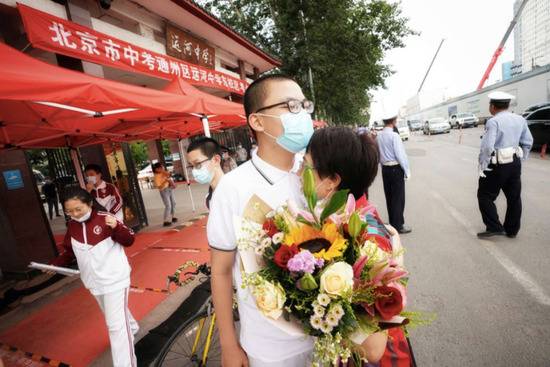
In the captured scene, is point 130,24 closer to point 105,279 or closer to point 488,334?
point 105,279

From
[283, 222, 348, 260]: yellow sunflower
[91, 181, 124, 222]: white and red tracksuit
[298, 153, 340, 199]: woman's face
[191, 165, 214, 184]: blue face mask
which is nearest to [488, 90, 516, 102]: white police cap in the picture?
[298, 153, 340, 199]: woman's face

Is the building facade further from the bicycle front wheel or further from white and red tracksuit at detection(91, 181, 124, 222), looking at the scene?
the bicycle front wheel

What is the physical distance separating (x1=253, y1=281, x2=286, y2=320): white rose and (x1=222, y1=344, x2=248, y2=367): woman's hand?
0.49 metres

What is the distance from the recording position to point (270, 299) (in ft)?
2.98

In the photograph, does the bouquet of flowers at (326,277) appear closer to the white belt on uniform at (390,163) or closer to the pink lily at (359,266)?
the pink lily at (359,266)

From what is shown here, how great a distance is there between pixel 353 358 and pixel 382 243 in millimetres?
451

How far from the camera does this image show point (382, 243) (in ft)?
3.85

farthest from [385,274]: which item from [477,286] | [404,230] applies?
[404,230]

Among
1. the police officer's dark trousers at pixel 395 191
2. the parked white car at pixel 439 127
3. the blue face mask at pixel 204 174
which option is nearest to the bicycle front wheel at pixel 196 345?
the blue face mask at pixel 204 174

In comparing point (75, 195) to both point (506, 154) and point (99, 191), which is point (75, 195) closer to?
point (99, 191)

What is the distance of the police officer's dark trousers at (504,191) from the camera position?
12.7ft

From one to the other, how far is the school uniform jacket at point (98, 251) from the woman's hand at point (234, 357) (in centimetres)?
170

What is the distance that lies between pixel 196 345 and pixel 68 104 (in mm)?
3051

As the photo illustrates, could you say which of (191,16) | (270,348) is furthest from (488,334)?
(191,16)
